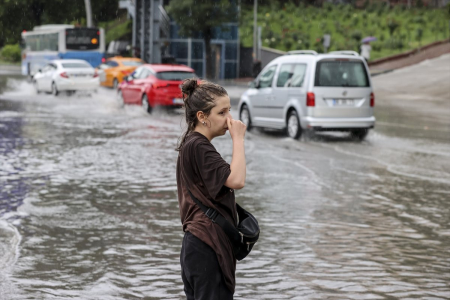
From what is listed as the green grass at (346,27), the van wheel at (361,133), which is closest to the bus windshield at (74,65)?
the van wheel at (361,133)

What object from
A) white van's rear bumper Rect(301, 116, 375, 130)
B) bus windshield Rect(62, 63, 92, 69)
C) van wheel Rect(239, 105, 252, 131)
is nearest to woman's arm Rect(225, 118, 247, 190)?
white van's rear bumper Rect(301, 116, 375, 130)

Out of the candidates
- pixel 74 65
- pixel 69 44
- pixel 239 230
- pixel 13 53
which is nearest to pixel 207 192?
pixel 239 230

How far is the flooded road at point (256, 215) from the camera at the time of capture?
632 centimetres

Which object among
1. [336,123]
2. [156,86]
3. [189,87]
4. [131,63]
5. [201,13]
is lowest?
[336,123]

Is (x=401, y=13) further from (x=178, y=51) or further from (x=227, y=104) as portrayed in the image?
(x=227, y=104)

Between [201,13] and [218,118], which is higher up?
[201,13]

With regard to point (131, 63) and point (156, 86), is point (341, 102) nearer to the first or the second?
point (156, 86)

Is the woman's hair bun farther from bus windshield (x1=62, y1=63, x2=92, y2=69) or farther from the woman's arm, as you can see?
bus windshield (x1=62, y1=63, x2=92, y2=69)

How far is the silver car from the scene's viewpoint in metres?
16.9

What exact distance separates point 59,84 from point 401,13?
3570 centimetres

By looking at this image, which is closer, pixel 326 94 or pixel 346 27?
pixel 326 94

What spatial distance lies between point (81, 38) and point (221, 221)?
42832 mm

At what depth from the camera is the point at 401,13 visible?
61.9 m

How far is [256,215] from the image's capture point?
9000mm
